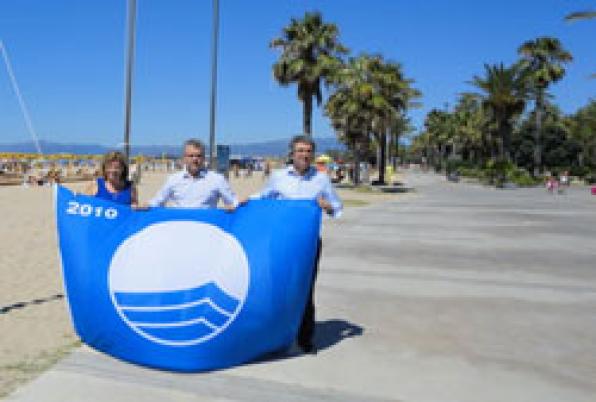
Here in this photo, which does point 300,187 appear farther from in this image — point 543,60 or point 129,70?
point 543,60

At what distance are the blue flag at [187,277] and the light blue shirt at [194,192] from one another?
1.16ft

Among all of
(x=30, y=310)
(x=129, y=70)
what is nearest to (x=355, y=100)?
(x=129, y=70)

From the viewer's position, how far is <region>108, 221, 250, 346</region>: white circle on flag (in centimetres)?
436

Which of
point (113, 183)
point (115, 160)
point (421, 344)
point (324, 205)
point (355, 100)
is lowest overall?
point (421, 344)

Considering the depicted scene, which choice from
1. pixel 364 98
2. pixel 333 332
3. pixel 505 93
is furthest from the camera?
pixel 505 93

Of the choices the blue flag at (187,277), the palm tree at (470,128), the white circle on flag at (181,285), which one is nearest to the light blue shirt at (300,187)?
the blue flag at (187,277)

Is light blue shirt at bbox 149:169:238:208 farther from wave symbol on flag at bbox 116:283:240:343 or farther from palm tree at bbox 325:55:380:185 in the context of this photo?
palm tree at bbox 325:55:380:185

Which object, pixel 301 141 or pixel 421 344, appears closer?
pixel 301 141

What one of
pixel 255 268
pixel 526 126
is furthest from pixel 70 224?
pixel 526 126

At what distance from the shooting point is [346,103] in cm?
3866

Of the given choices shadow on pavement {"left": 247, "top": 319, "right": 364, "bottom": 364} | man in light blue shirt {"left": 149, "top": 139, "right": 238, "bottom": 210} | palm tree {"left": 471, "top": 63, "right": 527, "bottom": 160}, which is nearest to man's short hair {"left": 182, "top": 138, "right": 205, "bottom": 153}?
man in light blue shirt {"left": 149, "top": 139, "right": 238, "bottom": 210}

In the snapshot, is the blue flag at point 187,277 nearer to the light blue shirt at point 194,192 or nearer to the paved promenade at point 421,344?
the paved promenade at point 421,344

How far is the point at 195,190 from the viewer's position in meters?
5.02

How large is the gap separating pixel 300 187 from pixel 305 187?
39 mm
